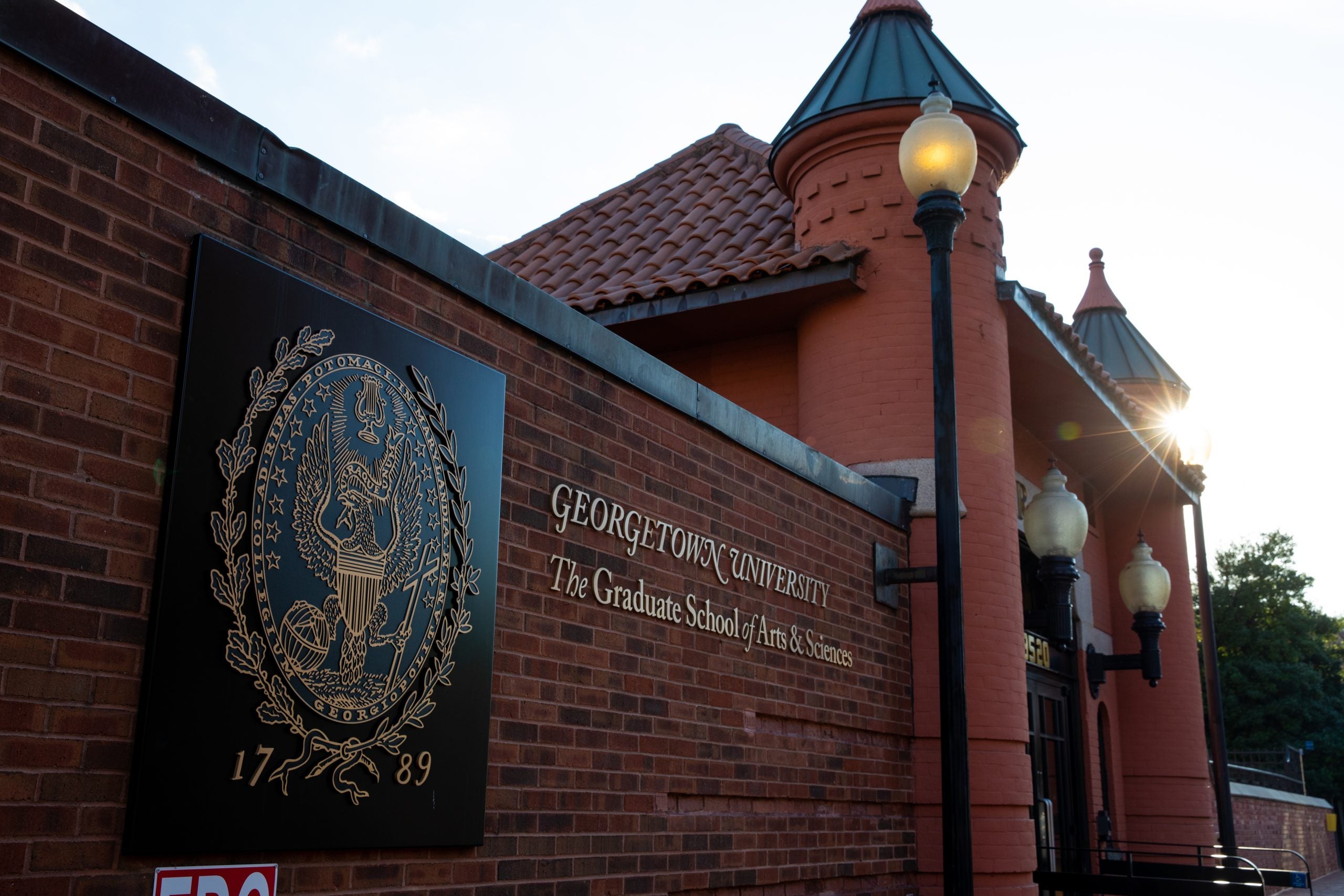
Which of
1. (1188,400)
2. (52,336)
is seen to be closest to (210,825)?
(52,336)

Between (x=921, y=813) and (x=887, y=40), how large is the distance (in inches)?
237

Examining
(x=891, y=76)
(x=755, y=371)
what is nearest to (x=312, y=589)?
(x=755, y=371)

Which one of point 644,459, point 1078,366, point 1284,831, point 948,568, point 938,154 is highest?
point 1078,366

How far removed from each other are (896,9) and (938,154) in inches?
168

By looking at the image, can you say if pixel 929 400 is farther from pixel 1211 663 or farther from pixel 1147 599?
pixel 1211 663

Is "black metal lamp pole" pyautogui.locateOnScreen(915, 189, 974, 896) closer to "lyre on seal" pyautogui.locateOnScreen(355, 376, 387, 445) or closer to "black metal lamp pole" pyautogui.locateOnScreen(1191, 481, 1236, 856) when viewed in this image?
"lyre on seal" pyautogui.locateOnScreen(355, 376, 387, 445)

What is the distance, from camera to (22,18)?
117 inches

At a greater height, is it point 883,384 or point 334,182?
point 883,384

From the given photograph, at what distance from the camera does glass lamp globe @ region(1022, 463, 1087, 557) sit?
29.5 ft

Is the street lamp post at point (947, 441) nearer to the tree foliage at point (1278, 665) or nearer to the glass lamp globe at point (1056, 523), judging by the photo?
the glass lamp globe at point (1056, 523)

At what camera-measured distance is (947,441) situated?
20.2ft

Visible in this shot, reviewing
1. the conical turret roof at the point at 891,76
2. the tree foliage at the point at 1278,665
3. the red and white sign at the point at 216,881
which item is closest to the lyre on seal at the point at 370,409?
the red and white sign at the point at 216,881

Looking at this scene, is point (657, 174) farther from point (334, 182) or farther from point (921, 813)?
point (334, 182)

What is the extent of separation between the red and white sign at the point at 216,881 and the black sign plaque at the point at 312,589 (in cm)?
6
